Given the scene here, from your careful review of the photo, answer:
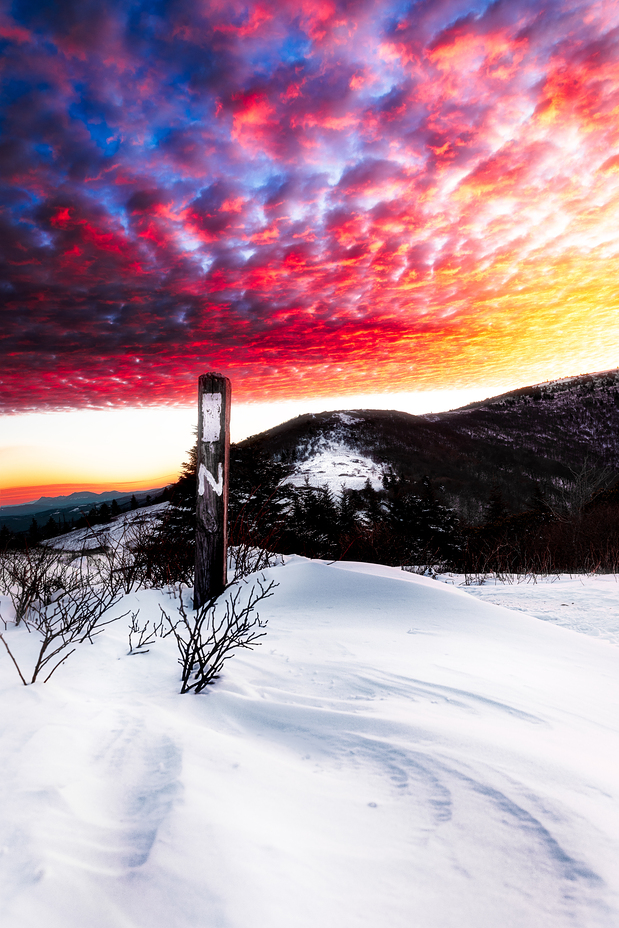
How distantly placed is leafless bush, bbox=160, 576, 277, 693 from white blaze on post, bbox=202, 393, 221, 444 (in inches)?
63.9

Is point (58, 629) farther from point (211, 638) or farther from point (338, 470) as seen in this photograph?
point (338, 470)

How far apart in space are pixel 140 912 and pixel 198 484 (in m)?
3.49

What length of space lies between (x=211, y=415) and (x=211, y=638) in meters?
2.31

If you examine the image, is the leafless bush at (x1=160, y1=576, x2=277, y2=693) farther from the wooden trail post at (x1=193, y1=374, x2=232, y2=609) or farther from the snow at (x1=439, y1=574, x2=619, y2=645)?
the snow at (x1=439, y1=574, x2=619, y2=645)

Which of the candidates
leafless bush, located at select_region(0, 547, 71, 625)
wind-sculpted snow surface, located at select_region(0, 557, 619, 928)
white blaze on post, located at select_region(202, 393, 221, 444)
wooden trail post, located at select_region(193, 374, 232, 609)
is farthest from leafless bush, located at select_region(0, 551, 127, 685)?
white blaze on post, located at select_region(202, 393, 221, 444)

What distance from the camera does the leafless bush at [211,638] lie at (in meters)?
2.30

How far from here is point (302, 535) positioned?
39.0 ft

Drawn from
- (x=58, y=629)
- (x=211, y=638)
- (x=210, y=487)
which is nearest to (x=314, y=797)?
(x=211, y=638)

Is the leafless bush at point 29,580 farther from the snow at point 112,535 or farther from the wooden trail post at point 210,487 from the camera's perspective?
the wooden trail post at point 210,487

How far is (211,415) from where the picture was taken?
14.0 ft

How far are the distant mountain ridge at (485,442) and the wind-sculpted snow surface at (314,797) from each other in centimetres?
3678

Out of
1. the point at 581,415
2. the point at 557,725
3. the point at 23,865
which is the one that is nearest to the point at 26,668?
the point at 23,865

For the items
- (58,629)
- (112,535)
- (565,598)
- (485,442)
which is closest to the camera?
(58,629)

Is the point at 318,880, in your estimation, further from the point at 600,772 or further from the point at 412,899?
the point at 600,772
